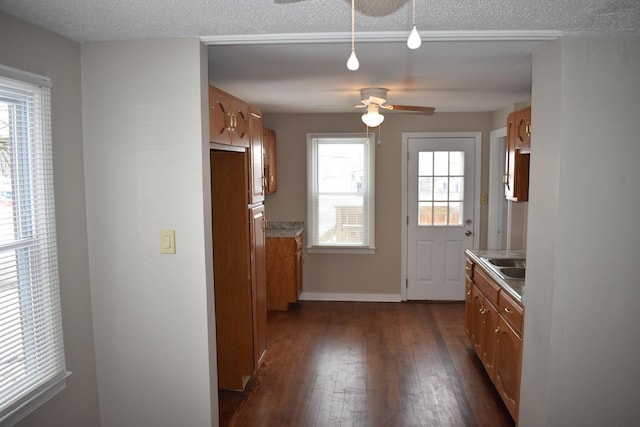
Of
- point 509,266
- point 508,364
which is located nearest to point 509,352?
point 508,364

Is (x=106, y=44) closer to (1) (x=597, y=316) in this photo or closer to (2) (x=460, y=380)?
(1) (x=597, y=316)

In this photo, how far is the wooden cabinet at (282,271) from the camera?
5.19 metres

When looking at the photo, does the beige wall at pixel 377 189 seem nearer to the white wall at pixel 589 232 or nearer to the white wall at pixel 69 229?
the white wall at pixel 589 232

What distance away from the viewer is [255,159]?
11.5 feet

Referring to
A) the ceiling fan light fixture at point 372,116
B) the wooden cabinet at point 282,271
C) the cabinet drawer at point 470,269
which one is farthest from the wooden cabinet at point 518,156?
the wooden cabinet at point 282,271

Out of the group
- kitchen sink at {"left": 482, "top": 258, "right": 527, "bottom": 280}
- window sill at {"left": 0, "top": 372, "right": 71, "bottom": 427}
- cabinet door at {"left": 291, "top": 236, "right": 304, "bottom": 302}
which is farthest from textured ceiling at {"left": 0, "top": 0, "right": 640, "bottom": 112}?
cabinet door at {"left": 291, "top": 236, "right": 304, "bottom": 302}

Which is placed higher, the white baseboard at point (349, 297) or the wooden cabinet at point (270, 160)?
the wooden cabinet at point (270, 160)

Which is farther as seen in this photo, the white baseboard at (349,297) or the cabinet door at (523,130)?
the white baseboard at (349,297)

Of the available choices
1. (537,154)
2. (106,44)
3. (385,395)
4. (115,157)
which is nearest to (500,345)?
(385,395)

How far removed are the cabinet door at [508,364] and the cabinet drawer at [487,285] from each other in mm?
176

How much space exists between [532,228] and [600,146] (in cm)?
54

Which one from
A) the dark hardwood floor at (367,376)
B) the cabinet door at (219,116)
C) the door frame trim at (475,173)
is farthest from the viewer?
the door frame trim at (475,173)

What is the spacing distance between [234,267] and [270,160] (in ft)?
7.11

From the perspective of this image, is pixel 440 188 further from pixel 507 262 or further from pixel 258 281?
pixel 258 281
